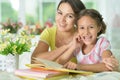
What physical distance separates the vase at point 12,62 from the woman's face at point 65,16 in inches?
15.0

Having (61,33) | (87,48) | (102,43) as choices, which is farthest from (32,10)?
Answer: (102,43)

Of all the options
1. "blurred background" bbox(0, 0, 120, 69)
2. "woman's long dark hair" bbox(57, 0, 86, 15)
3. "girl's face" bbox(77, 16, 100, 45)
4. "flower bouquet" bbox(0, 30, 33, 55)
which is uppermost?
"blurred background" bbox(0, 0, 120, 69)

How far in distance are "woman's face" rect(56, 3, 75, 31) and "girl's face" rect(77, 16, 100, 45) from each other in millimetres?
115

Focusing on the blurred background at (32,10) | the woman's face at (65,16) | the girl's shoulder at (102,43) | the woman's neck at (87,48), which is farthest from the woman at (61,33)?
the blurred background at (32,10)

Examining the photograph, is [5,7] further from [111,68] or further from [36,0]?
[111,68]

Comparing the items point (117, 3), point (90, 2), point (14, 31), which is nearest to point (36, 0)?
point (90, 2)

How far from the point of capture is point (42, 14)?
6270 millimetres

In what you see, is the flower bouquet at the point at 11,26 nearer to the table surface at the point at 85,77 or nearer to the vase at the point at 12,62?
the vase at the point at 12,62

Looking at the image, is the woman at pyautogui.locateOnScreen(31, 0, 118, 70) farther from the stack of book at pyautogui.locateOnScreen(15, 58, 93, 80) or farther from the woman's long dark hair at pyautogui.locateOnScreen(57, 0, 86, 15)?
the stack of book at pyautogui.locateOnScreen(15, 58, 93, 80)

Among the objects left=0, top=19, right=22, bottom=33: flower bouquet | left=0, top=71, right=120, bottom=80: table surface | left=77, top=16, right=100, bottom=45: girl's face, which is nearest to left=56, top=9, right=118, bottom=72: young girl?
left=77, top=16, right=100, bottom=45: girl's face

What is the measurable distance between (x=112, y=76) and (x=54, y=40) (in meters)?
0.72

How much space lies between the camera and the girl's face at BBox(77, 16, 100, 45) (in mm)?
1812

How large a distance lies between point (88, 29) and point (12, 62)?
1.56ft

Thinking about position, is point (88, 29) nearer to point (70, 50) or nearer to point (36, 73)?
point (70, 50)
